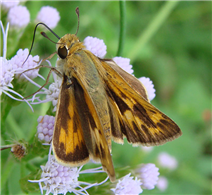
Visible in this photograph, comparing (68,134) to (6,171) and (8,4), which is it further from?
(8,4)

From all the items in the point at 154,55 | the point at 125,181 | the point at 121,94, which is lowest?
the point at 125,181

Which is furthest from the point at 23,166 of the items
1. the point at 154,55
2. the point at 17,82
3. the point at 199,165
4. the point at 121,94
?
the point at 154,55

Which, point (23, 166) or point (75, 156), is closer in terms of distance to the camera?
point (75, 156)

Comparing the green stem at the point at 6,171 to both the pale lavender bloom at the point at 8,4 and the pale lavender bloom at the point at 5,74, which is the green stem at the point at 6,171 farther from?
the pale lavender bloom at the point at 8,4

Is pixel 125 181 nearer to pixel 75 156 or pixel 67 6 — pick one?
pixel 75 156

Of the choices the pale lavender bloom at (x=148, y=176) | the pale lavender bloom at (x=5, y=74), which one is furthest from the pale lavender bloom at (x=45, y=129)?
the pale lavender bloom at (x=148, y=176)

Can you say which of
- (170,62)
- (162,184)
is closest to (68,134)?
(162,184)
